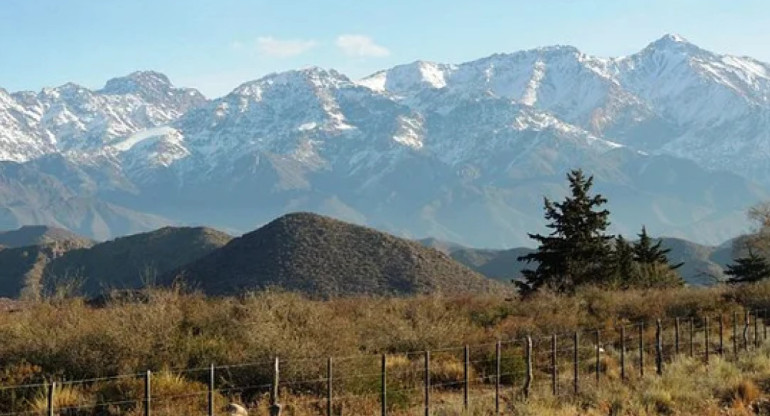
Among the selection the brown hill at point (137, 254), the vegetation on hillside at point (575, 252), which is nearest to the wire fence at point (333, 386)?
the vegetation on hillside at point (575, 252)

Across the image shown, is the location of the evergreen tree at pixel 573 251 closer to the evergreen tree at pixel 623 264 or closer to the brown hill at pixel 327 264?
the evergreen tree at pixel 623 264

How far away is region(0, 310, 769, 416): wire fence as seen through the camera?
1597 centimetres

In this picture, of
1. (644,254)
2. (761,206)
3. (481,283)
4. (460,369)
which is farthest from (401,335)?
(481,283)

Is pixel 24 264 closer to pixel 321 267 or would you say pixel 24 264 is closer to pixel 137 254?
pixel 137 254

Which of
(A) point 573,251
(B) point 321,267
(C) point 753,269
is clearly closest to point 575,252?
(A) point 573,251

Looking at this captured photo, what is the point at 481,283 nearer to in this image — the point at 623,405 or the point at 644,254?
the point at 644,254

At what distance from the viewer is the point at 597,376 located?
20734 mm

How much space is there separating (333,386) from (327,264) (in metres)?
77.8

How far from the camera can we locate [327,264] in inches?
3770

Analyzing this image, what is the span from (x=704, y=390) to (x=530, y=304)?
15.3 m

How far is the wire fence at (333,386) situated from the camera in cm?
1597

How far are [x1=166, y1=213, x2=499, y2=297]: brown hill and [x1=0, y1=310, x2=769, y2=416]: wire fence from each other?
61994 mm

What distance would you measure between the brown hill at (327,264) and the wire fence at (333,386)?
61994 millimetres

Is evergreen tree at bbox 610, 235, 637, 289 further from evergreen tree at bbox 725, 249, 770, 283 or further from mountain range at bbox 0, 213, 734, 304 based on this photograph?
mountain range at bbox 0, 213, 734, 304
